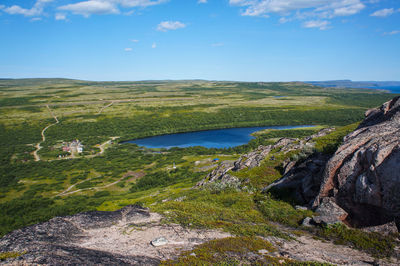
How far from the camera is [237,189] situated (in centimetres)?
2425

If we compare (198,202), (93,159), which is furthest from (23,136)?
(198,202)

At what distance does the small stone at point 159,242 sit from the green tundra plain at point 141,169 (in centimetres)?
192

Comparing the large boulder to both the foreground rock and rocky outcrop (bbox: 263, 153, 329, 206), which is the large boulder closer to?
rocky outcrop (bbox: 263, 153, 329, 206)

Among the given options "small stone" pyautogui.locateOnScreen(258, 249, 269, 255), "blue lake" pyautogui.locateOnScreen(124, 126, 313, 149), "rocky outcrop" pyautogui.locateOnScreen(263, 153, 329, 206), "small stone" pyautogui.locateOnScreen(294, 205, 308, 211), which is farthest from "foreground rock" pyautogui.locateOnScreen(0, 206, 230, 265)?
"blue lake" pyautogui.locateOnScreen(124, 126, 313, 149)

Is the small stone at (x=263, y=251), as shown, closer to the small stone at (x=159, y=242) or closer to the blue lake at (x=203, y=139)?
the small stone at (x=159, y=242)

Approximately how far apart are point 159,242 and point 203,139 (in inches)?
3807

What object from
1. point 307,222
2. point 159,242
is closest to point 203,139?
point 307,222

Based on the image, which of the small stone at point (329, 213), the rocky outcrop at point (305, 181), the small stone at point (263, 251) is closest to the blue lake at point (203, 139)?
the rocky outcrop at point (305, 181)

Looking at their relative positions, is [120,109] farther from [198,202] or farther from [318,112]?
[198,202]

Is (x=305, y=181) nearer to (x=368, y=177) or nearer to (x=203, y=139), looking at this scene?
(x=368, y=177)

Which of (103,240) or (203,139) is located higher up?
(103,240)

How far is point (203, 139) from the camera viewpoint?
4309 inches

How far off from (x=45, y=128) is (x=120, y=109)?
55.4 m

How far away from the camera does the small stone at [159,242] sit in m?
12.7
